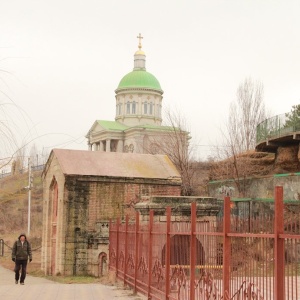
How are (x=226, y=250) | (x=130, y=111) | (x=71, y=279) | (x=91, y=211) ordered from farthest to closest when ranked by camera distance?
(x=130, y=111) < (x=91, y=211) < (x=71, y=279) < (x=226, y=250)

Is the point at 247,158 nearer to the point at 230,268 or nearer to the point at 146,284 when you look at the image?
the point at 146,284

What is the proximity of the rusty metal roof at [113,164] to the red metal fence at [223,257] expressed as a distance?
943cm

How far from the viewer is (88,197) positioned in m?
24.4

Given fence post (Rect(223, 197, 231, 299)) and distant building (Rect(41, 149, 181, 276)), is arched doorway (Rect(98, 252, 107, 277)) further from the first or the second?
fence post (Rect(223, 197, 231, 299))

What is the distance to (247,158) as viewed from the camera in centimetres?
4066

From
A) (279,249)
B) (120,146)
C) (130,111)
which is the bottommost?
(279,249)

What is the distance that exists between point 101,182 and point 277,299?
18461 millimetres

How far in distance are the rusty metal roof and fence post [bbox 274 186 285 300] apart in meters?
18.0

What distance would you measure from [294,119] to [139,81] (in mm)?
53775

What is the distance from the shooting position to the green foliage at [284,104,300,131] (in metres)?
30.9

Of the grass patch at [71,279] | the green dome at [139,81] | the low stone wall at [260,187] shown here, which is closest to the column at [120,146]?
the green dome at [139,81]

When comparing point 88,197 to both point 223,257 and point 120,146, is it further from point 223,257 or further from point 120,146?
point 120,146

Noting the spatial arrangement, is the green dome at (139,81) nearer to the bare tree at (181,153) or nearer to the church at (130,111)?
the church at (130,111)

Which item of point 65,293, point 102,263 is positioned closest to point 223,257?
point 65,293
